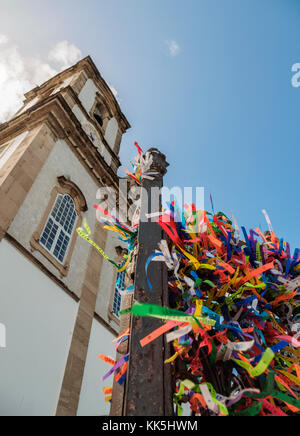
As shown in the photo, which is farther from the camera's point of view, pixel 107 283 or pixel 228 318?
pixel 107 283

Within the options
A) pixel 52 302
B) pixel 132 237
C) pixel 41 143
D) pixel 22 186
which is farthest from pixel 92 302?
pixel 132 237

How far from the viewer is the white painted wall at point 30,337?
534cm

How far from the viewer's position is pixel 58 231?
8.60 meters

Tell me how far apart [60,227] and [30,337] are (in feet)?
11.4

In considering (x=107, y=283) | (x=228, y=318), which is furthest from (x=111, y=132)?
(x=228, y=318)

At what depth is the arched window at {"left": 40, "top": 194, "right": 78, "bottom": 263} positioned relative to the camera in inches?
320

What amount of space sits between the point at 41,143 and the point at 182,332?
8854 mm

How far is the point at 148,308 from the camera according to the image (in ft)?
4.29

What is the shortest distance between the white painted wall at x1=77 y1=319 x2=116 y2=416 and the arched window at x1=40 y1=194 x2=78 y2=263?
7.83 feet

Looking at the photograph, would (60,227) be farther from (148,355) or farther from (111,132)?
(111,132)

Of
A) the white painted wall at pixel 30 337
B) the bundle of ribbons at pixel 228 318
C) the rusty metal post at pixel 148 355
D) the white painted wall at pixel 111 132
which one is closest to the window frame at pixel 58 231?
the white painted wall at pixel 30 337

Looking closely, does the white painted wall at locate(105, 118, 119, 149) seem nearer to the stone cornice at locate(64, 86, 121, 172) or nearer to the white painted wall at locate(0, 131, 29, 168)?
the stone cornice at locate(64, 86, 121, 172)

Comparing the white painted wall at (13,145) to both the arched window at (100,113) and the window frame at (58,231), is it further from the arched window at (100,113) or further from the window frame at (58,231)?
the arched window at (100,113)

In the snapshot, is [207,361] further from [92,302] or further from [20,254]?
[92,302]
